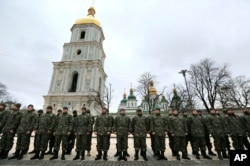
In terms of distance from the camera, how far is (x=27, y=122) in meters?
6.18

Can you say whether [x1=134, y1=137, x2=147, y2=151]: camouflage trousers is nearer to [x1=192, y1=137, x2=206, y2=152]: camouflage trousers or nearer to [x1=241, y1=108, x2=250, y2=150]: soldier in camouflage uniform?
[x1=192, y1=137, x2=206, y2=152]: camouflage trousers

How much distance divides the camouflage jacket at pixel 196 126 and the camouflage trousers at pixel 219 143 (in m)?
0.51

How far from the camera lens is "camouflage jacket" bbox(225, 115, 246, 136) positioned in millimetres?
6098

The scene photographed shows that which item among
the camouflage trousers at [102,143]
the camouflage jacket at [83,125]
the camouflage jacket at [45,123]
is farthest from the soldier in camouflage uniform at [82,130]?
the camouflage jacket at [45,123]

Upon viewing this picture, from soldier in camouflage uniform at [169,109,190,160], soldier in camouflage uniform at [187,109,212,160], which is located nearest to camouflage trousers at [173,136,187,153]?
soldier in camouflage uniform at [169,109,190,160]

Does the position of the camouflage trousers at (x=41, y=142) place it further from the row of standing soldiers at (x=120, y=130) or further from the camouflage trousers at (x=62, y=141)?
the camouflage trousers at (x=62, y=141)

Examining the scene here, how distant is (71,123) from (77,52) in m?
30.3

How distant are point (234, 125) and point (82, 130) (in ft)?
20.0

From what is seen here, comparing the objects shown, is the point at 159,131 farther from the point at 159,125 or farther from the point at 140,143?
the point at 140,143

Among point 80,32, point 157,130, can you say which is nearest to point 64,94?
point 80,32

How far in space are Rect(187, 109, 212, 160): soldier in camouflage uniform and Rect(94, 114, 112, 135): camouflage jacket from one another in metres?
3.42

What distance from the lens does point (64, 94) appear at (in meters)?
30.0

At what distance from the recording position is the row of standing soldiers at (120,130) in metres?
5.93

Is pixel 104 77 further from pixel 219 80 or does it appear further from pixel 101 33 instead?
pixel 219 80
